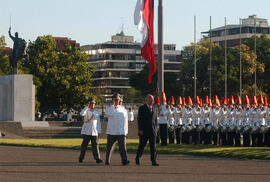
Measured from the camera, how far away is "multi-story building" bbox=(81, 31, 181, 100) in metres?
180

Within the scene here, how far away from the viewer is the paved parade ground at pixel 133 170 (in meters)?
18.2

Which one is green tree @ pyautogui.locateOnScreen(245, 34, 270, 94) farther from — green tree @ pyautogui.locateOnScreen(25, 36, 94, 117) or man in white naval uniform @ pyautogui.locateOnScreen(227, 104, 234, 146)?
man in white naval uniform @ pyautogui.locateOnScreen(227, 104, 234, 146)

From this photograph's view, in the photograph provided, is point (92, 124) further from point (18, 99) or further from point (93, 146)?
point (18, 99)

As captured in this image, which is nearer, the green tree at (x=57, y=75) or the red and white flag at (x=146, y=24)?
the red and white flag at (x=146, y=24)

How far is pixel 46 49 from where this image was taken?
285 ft

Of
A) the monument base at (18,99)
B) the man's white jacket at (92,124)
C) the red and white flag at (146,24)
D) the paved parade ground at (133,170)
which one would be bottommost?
the paved parade ground at (133,170)

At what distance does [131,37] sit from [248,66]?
4223 inches

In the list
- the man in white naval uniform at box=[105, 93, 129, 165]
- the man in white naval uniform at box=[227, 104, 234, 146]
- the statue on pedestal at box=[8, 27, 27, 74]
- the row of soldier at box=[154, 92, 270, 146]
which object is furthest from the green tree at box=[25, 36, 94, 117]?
the man in white naval uniform at box=[105, 93, 129, 165]

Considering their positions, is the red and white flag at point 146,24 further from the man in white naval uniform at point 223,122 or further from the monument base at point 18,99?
the monument base at point 18,99

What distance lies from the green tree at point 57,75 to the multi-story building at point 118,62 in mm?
88693

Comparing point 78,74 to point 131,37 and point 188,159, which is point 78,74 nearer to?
point 188,159

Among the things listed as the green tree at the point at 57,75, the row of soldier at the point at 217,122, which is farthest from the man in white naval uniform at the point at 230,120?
the green tree at the point at 57,75

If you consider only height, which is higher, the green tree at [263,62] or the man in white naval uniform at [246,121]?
the green tree at [263,62]

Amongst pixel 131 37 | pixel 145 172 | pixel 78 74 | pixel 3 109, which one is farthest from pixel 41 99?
pixel 131 37
